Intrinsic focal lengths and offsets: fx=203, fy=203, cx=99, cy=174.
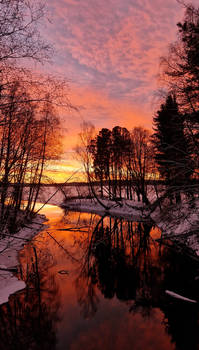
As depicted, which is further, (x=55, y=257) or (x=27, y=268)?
(x=55, y=257)

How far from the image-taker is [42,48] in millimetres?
4031

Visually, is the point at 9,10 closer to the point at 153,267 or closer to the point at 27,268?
the point at 27,268

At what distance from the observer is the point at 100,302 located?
A: 310 inches

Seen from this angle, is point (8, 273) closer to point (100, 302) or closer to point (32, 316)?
point (32, 316)

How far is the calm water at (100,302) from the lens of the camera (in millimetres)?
5777

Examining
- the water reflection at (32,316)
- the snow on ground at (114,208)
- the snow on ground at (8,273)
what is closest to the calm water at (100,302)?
the water reflection at (32,316)

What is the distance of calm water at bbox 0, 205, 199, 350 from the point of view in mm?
5777

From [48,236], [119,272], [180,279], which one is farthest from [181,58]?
[48,236]

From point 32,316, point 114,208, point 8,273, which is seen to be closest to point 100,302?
point 32,316

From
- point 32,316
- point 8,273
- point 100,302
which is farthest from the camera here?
point 8,273

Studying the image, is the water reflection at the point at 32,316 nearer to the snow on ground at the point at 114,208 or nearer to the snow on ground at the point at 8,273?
the snow on ground at the point at 8,273

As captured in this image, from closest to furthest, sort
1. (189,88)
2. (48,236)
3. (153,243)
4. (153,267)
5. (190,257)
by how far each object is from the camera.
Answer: (189,88)
(153,267)
(190,257)
(153,243)
(48,236)

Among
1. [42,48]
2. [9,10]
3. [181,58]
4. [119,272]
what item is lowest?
[119,272]

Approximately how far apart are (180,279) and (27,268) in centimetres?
718
